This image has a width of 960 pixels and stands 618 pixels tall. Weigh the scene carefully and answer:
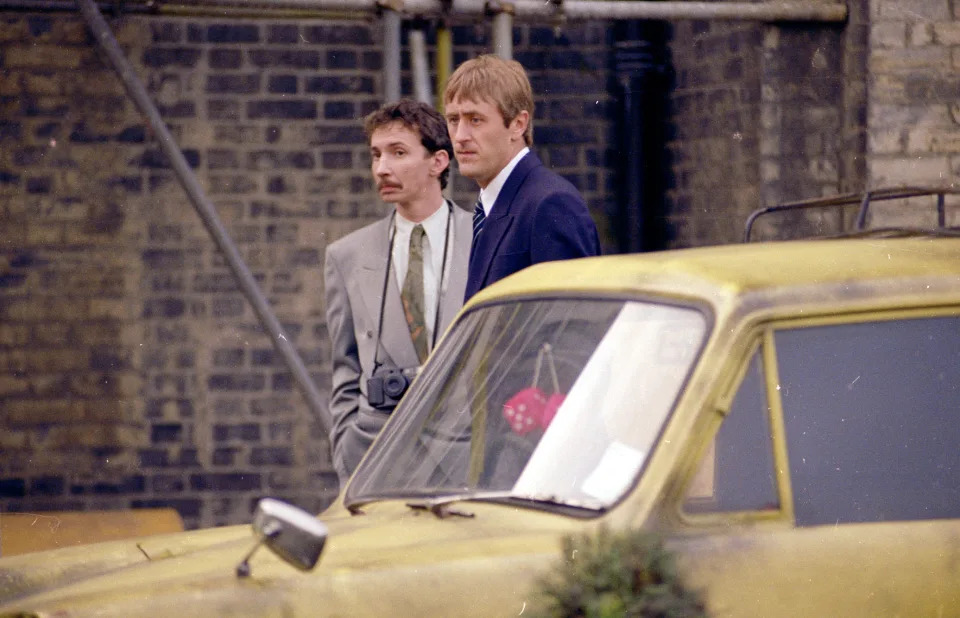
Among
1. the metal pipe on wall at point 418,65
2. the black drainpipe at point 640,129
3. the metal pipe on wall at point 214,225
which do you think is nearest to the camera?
the metal pipe on wall at point 418,65

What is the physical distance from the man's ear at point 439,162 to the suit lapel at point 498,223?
1.60 feet

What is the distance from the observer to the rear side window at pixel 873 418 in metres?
2.80

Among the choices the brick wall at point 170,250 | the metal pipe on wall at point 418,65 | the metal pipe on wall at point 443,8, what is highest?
the metal pipe on wall at point 443,8

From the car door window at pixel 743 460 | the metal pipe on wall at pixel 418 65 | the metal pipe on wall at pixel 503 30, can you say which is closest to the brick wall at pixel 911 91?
the metal pipe on wall at pixel 503 30

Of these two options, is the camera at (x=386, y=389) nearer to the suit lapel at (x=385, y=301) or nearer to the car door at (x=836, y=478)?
the suit lapel at (x=385, y=301)

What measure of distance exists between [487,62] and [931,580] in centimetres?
206

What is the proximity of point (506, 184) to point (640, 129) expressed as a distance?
6447 mm

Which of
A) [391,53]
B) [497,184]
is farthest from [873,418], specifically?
[391,53]

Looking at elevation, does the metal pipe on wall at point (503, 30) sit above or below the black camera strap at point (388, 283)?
above

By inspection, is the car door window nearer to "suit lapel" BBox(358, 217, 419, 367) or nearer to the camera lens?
the camera lens

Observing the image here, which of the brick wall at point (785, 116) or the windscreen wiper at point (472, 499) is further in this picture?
the brick wall at point (785, 116)

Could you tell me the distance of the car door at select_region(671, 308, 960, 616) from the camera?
2645 mm

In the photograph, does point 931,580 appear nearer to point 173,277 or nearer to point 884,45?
point 884,45

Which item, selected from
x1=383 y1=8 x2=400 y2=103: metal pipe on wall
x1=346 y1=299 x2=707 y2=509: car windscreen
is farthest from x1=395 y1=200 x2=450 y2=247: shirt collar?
x1=383 y1=8 x2=400 y2=103: metal pipe on wall
